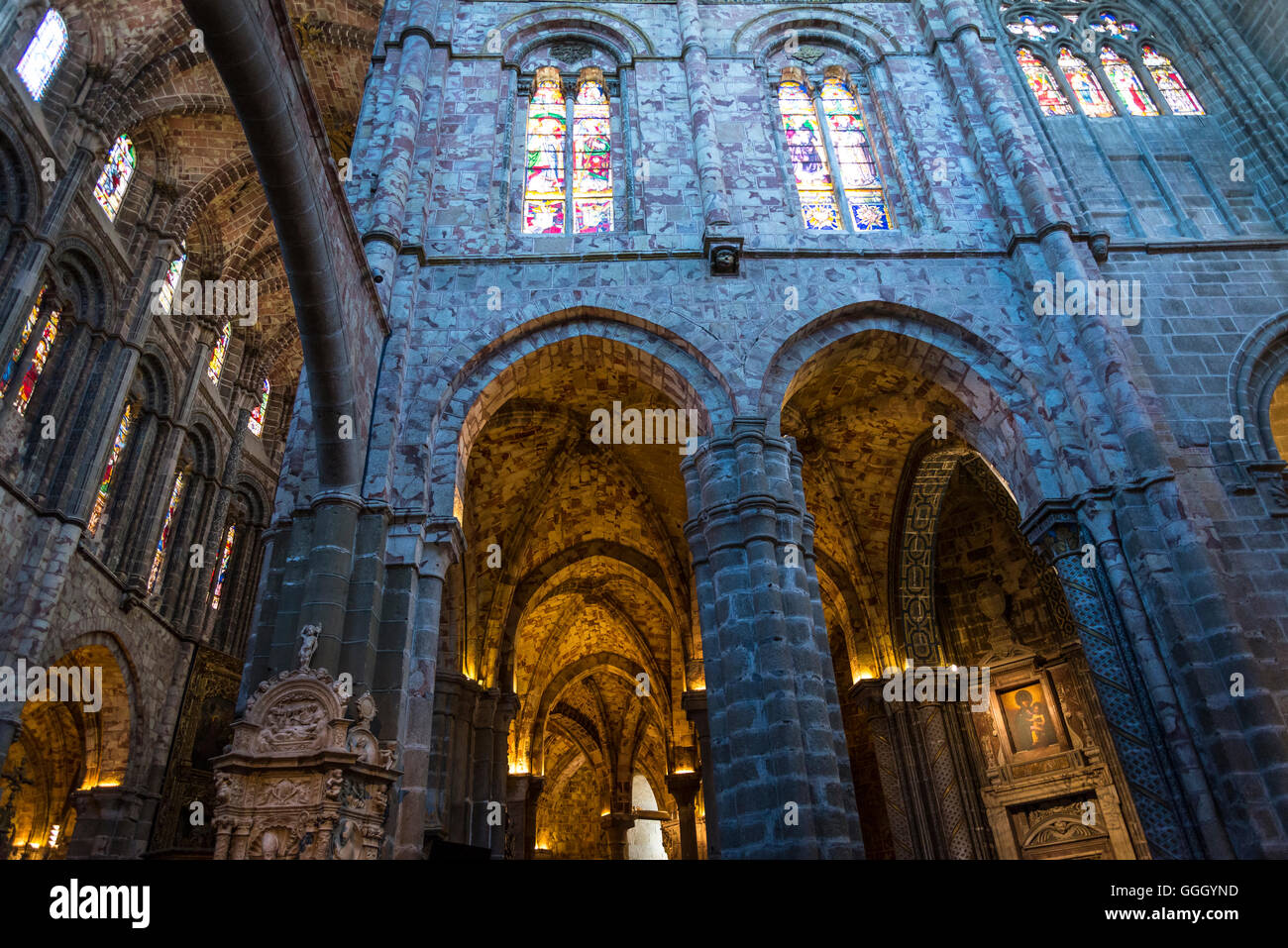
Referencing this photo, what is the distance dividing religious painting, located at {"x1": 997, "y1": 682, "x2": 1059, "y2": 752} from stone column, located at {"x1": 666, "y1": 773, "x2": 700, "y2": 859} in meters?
6.36

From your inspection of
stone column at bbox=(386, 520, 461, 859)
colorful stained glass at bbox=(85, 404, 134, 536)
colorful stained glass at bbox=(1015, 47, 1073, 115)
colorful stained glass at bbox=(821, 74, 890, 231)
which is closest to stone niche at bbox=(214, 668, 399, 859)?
stone column at bbox=(386, 520, 461, 859)

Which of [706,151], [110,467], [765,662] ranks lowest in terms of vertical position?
[765,662]

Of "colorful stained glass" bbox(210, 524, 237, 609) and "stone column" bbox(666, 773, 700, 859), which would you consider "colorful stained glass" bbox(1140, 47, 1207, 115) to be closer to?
"stone column" bbox(666, 773, 700, 859)

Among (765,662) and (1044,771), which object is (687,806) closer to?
(1044,771)

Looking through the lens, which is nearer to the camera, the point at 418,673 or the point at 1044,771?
the point at 418,673

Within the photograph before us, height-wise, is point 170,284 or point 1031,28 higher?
point 170,284

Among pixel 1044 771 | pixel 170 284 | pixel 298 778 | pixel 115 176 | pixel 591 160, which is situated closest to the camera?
pixel 298 778

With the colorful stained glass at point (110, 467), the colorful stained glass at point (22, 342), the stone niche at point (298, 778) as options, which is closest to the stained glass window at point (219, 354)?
the colorful stained glass at point (110, 467)

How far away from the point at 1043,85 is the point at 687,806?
47.3 feet

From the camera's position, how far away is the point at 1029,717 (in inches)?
508

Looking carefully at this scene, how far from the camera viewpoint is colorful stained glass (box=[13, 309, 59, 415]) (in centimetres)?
1326

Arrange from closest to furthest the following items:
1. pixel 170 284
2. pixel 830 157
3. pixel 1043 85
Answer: pixel 830 157
pixel 1043 85
pixel 170 284

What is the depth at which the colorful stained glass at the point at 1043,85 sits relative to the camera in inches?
489

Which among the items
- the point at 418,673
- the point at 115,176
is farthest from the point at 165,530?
the point at 418,673
